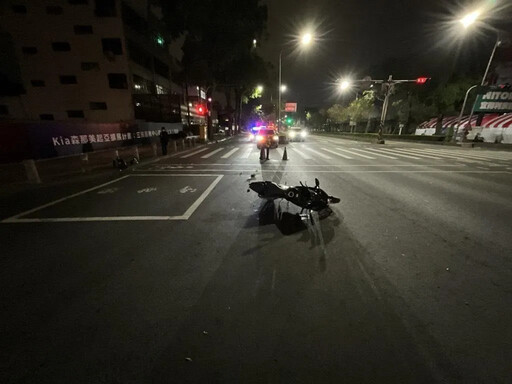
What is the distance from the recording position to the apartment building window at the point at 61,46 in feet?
92.1

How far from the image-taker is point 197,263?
355 centimetres

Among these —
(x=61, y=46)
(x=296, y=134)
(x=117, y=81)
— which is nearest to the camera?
(x=61, y=46)

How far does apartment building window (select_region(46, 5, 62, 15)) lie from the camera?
2702 cm

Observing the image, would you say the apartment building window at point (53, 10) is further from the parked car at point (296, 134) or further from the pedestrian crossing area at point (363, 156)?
the parked car at point (296, 134)

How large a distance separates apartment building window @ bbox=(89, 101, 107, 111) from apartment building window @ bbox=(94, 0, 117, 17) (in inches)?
362

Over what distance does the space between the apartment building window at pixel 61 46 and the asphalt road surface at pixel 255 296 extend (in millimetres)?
32011

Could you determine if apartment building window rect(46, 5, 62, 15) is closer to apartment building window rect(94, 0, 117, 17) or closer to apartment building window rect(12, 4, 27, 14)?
apartment building window rect(12, 4, 27, 14)

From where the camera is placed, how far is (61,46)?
28250 mm

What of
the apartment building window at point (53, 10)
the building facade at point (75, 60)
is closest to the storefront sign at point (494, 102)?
the building facade at point (75, 60)

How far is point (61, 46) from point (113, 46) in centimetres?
589

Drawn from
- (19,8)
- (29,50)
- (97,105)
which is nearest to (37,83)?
(29,50)

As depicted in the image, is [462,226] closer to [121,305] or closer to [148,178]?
[121,305]

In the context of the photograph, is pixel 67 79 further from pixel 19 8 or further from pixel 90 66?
pixel 19 8

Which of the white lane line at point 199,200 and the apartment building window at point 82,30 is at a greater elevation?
the apartment building window at point 82,30
